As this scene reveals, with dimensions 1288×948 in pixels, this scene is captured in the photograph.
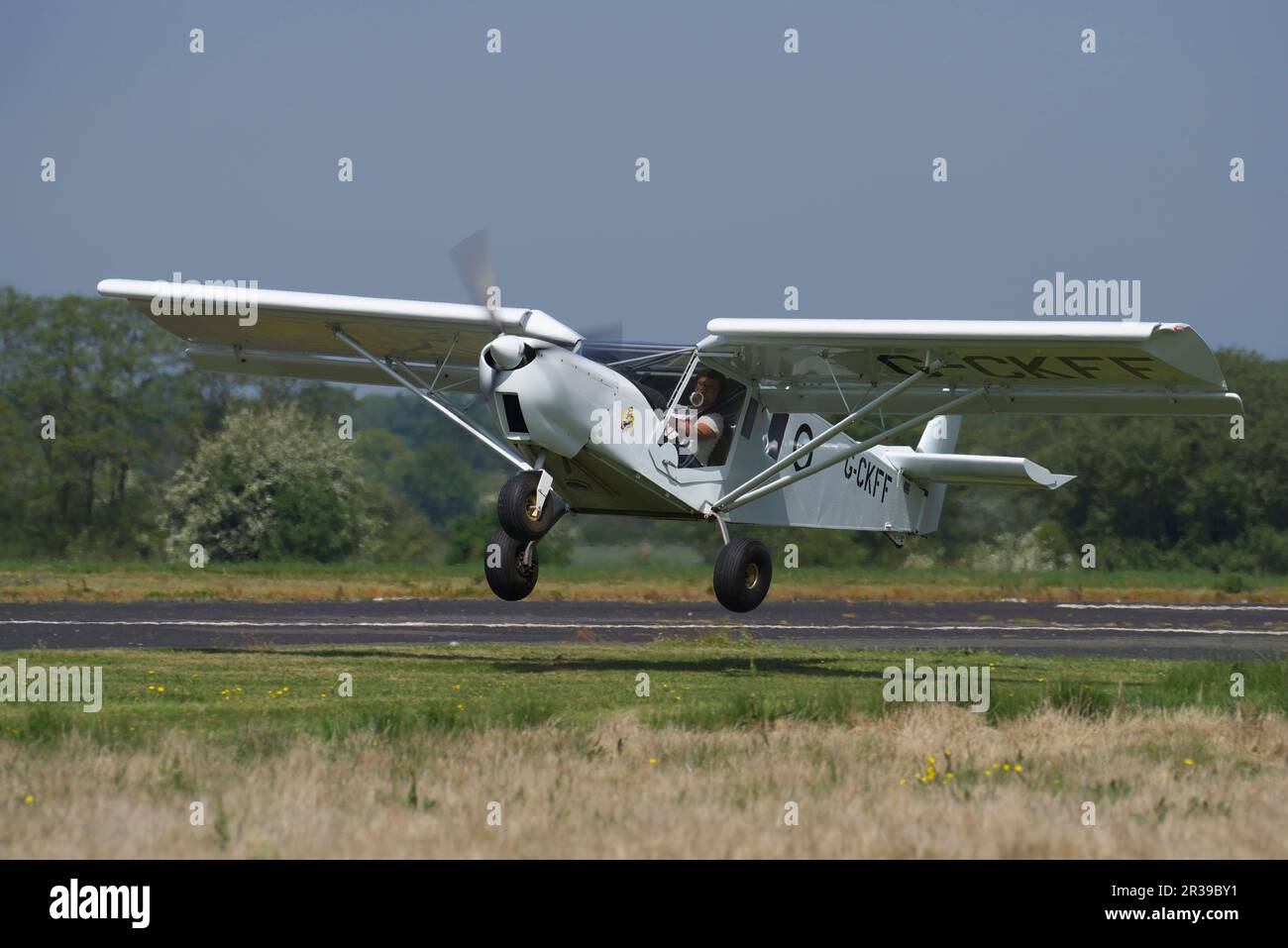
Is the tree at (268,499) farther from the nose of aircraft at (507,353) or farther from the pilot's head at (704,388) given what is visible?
the nose of aircraft at (507,353)

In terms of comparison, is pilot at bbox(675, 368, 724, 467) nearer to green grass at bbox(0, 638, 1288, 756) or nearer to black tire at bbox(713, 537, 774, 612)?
black tire at bbox(713, 537, 774, 612)

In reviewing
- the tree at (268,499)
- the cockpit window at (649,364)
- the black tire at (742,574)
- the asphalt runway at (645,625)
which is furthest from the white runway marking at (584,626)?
the tree at (268,499)

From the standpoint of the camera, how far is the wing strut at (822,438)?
726 inches

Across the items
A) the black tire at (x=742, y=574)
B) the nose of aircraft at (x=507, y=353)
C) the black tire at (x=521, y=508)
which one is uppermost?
the nose of aircraft at (x=507, y=353)

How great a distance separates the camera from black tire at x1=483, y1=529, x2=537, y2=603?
18.2m

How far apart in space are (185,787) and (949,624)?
1995cm

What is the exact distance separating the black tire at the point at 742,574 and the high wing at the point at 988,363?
2105mm

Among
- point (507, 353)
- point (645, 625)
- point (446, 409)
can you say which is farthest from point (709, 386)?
point (645, 625)

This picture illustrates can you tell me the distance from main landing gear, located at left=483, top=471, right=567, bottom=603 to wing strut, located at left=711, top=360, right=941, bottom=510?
2.19 metres

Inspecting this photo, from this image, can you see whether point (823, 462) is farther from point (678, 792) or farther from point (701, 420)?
point (678, 792)

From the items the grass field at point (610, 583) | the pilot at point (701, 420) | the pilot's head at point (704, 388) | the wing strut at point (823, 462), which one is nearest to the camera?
the pilot at point (701, 420)

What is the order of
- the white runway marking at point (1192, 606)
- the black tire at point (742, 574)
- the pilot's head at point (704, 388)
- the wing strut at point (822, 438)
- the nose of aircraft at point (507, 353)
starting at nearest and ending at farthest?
1. the nose of aircraft at point (507, 353)
2. the black tire at point (742, 574)
3. the wing strut at point (822, 438)
4. the pilot's head at point (704, 388)
5. the white runway marking at point (1192, 606)

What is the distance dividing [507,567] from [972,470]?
7899 millimetres

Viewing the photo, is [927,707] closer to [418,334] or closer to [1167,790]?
[1167,790]
